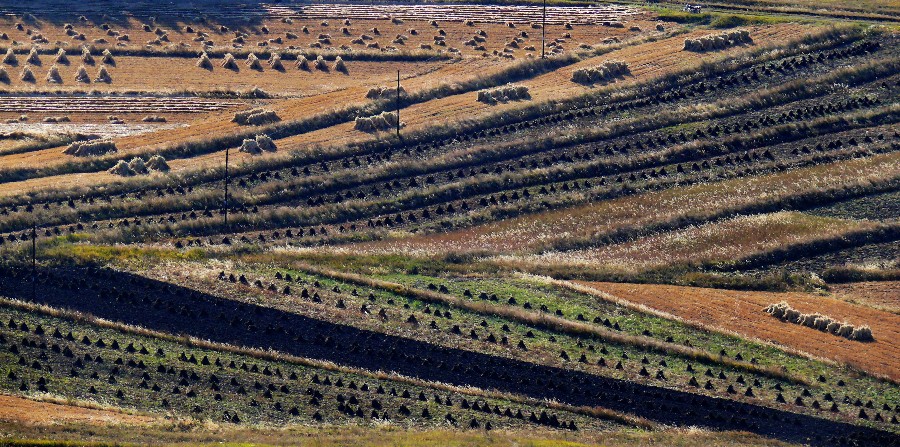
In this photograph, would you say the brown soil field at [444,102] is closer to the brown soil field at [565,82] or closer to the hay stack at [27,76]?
the brown soil field at [565,82]

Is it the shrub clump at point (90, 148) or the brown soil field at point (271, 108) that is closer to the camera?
the brown soil field at point (271, 108)

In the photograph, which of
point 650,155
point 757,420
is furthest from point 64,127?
point 757,420

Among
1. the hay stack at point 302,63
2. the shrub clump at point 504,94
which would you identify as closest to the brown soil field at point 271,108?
the shrub clump at point 504,94

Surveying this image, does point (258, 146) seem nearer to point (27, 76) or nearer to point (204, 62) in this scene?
point (204, 62)

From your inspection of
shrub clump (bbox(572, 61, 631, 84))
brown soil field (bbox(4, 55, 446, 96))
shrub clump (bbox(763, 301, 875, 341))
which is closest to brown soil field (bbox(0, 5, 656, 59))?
brown soil field (bbox(4, 55, 446, 96))

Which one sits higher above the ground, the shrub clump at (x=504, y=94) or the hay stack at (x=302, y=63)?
the shrub clump at (x=504, y=94)

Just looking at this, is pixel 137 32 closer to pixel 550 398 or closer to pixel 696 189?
pixel 696 189
